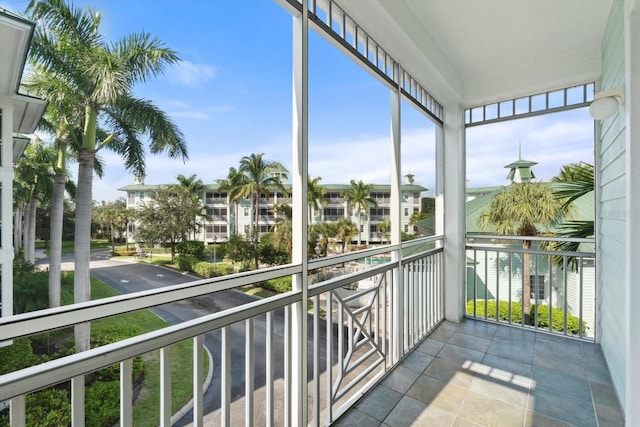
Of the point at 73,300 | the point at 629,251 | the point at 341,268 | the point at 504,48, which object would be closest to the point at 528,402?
the point at 629,251

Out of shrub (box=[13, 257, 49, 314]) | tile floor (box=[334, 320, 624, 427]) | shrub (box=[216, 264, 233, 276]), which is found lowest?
tile floor (box=[334, 320, 624, 427])

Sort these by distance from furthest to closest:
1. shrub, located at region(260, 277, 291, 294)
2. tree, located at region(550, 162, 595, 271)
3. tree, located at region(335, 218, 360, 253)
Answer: tree, located at region(550, 162, 595, 271) → tree, located at region(335, 218, 360, 253) → shrub, located at region(260, 277, 291, 294)

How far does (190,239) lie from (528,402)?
2.45 metres

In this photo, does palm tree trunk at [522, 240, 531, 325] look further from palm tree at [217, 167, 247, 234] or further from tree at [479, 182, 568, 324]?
palm tree at [217, 167, 247, 234]

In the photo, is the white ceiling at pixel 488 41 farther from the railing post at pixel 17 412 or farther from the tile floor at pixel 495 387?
the tile floor at pixel 495 387

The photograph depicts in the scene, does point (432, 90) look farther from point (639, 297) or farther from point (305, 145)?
point (639, 297)

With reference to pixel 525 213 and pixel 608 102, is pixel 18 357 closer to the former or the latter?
pixel 608 102

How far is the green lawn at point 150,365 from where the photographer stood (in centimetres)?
89

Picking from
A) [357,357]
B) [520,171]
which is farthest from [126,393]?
[520,171]

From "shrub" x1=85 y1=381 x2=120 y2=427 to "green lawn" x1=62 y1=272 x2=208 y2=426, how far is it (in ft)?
0.24

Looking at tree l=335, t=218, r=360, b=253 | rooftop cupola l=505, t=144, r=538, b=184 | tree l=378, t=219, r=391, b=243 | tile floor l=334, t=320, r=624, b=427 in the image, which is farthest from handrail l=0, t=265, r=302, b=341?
rooftop cupola l=505, t=144, r=538, b=184

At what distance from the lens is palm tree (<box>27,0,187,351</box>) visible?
786 millimetres

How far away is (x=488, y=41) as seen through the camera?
2.75m

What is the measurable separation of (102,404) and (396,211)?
87.0 inches
